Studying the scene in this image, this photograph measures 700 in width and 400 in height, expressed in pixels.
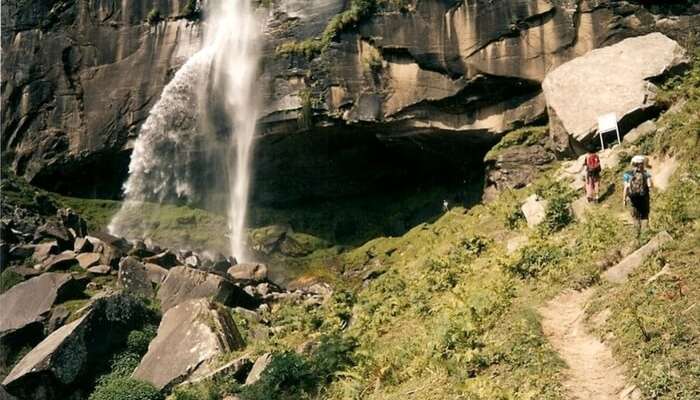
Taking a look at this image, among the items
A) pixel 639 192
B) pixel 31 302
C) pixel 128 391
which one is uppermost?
pixel 639 192

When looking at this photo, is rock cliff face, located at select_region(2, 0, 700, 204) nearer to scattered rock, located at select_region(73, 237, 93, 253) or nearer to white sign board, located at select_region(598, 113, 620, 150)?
white sign board, located at select_region(598, 113, 620, 150)

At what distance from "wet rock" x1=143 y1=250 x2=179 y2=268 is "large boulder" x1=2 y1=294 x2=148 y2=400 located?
19.6 ft

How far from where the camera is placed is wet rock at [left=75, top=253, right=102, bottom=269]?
23.4 metres

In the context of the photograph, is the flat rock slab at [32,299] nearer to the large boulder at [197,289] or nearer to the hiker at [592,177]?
the large boulder at [197,289]

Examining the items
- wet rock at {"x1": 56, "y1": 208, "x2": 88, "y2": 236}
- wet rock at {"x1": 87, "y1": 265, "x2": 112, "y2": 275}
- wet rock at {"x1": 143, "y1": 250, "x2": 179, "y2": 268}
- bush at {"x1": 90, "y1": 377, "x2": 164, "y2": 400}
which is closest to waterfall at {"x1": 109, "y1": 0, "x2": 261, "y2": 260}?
wet rock at {"x1": 56, "y1": 208, "x2": 88, "y2": 236}

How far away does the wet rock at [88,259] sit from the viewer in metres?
23.4

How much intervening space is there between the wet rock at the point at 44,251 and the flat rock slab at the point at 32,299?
11.7 ft

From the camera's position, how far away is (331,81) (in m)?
27.2

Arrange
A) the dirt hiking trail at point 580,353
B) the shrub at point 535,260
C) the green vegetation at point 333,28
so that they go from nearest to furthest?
the dirt hiking trail at point 580,353
the shrub at point 535,260
the green vegetation at point 333,28

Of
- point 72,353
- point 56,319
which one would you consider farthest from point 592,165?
point 56,319

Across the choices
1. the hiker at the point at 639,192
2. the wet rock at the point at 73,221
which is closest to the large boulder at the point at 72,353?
the hiker at the point at 639,192

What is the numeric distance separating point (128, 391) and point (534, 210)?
868 cm

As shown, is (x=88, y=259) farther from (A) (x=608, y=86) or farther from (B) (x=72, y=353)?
(A) (x=608, y=86)

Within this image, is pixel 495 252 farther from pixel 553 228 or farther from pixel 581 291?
pixel 581 291
